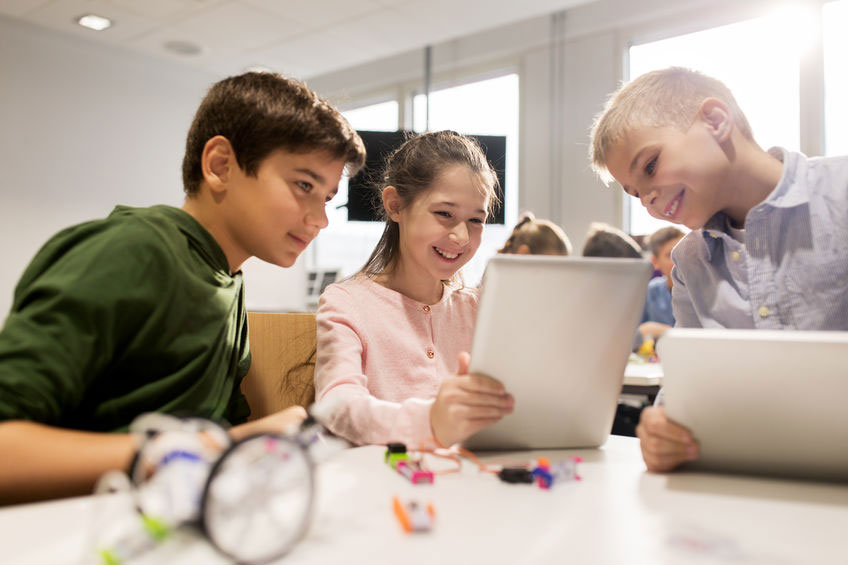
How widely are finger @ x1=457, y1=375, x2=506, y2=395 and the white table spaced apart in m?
0.09

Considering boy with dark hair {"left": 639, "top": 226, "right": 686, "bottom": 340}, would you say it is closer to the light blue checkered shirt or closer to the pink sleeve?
the light blue checkered shirt

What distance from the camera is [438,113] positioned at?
17.4 ft

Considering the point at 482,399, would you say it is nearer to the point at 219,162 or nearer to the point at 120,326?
the point at 120,326

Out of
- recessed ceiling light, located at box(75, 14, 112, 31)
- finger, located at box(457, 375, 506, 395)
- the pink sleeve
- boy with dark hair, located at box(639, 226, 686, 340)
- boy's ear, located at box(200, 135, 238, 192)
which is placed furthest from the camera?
recessed ceiling light, located at box(75, 14, 112, 31)

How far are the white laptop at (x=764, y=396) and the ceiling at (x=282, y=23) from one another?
385cm

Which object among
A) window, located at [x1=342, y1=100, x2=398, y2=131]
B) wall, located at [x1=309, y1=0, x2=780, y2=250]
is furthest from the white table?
window, located at [x1=342, y1=100, x2=398, y2=131]

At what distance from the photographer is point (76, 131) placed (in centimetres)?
473

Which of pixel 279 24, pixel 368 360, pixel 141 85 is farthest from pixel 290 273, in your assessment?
pixel 368 360

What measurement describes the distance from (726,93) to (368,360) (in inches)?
31.0

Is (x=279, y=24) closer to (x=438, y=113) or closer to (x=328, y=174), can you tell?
(x=438, y=113)

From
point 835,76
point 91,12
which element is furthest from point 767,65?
point 91,12

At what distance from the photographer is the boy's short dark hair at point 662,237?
3.20m

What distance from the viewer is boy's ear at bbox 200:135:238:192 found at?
35.4 inches

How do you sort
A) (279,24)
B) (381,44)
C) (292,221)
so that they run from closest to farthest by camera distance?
(292,221)
(279,24)
(381,44)
